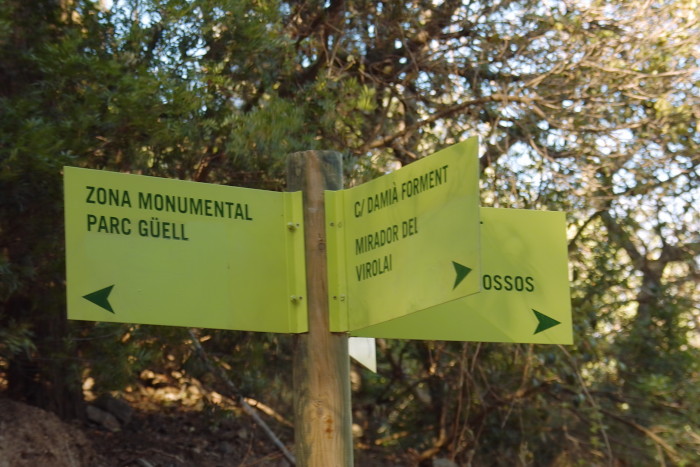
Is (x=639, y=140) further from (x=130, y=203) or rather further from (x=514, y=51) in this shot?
(x=130, y=203)

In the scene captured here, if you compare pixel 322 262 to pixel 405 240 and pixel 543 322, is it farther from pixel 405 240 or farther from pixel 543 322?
pixel 543 322

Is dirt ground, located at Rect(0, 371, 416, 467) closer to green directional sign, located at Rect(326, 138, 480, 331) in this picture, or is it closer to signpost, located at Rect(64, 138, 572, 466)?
signpost, located at Rect(64, 138, 572, 466)

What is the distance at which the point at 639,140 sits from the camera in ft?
26.6

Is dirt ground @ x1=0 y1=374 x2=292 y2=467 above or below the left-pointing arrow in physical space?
below

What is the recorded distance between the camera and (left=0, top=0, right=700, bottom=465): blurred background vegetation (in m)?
6.10

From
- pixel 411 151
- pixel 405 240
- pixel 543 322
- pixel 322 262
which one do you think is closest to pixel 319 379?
pixel 322 262

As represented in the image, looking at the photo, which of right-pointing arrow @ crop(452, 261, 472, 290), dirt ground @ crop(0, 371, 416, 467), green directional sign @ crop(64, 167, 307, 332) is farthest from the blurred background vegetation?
right-pointing arrow @ crop(452, 261, 472, 290)

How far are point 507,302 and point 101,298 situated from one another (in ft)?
4.19

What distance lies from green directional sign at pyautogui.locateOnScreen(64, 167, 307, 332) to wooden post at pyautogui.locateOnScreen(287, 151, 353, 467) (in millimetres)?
40

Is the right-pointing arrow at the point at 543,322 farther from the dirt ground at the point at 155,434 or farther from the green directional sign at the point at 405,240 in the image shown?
the dirt ground at the point at 155,434

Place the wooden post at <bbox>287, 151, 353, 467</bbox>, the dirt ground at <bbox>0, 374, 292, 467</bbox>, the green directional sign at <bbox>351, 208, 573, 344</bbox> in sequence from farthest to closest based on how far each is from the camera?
the dirt ground at <bbox>0, 374, 292, 467</bbox> → the green directional sign at <bbox>351, 208, 573, 344</bbox> → the wooden post at <bbox>287, 151, 353, 467</bbox>

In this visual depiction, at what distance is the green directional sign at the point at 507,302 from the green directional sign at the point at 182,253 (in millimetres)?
332

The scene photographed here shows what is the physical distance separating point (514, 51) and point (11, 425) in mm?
5198

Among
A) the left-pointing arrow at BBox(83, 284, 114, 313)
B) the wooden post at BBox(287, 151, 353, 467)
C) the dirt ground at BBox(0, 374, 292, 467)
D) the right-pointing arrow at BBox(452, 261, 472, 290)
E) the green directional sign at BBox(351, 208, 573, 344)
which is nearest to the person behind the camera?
the right-pointing arrow at BBox(452, 261, 472, 290)
